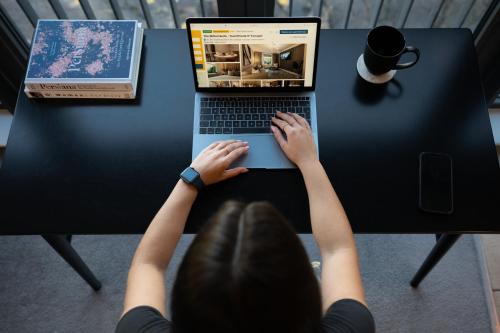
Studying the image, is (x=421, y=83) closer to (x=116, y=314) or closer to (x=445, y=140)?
(x=445, y=140)

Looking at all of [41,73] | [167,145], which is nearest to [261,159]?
[167,145]

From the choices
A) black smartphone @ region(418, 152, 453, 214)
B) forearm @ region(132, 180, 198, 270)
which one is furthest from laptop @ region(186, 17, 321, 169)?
black smartphone @ region(418, 152, 453, 214)

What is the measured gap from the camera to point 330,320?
832 millimetres

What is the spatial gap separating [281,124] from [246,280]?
0.60 m

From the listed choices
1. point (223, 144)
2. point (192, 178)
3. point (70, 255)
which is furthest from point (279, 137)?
point (70, 255)

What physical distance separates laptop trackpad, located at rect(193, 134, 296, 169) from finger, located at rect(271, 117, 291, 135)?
33mm

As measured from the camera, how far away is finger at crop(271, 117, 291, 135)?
107cm

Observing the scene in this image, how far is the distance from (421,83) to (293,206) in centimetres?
51

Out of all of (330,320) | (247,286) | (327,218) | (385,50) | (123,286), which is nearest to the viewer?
(247,286)

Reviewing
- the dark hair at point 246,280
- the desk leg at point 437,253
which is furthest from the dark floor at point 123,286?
the dark hair at point 246,280

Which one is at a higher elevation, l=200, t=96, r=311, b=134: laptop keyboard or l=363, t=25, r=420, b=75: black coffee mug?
l=363, t=25, r=420, b=75: black coffee mug

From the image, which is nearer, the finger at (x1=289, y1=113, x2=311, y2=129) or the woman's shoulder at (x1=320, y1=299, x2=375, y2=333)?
the woman's shoulder at (x1=320, y1=299, x2=375, y2=333)

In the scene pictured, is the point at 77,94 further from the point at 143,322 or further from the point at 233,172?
the point at 143,322

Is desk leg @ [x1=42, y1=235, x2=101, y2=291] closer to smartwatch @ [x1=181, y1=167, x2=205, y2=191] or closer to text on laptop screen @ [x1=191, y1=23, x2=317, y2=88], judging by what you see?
smartwatch @ [x1=181, y1=167, x2=205, y2=191]
